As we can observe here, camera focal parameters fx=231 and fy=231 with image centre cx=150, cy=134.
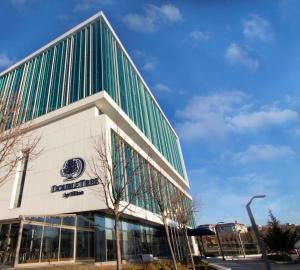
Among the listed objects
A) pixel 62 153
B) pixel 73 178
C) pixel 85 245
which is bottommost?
pixel 85 245

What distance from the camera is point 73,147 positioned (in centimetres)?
2612

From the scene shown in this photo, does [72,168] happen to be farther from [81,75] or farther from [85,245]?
[81,75]

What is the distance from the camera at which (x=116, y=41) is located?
3788 cm

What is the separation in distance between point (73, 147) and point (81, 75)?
36.2ft

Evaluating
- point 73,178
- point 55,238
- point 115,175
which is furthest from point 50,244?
point 115,175

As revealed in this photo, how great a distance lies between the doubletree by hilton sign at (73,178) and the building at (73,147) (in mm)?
104

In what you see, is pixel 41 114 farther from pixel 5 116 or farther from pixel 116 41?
pixel 5 116

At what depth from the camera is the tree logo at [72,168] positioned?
24016mm

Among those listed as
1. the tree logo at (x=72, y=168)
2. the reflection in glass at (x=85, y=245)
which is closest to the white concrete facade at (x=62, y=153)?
the tree logo at (x=72, y=168)

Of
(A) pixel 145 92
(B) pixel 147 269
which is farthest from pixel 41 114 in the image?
(B) pixel 147 269

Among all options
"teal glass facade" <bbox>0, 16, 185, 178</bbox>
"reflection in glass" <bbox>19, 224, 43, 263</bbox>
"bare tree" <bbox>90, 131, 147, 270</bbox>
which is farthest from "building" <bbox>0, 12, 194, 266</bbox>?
"bare tree" <bbox>90, 131, 147, 270</bbox>

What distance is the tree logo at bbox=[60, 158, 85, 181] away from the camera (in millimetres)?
24016

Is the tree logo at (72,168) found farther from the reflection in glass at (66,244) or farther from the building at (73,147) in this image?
the reflection in glass at (66,244)

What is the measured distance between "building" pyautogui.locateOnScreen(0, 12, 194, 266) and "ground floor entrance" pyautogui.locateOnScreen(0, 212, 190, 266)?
0.24ft
